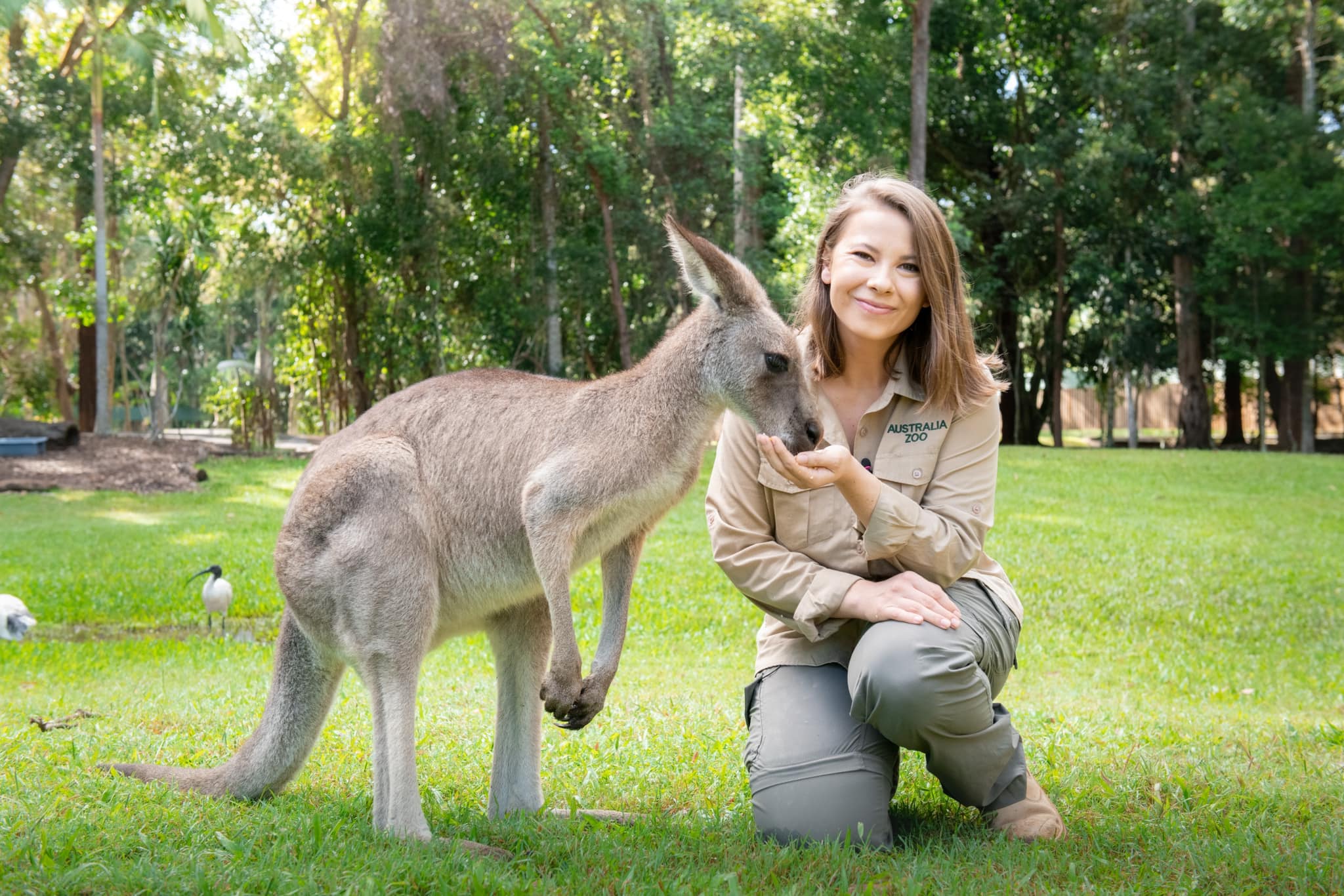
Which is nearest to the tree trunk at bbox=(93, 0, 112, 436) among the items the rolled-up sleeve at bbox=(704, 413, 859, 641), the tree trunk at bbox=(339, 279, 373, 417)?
the tree trunk at bbox=(339, 279, 373, 417)

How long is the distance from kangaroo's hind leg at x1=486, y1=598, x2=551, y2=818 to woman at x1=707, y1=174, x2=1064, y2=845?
1.88ft

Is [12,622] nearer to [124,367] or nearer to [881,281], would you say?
[881,281]

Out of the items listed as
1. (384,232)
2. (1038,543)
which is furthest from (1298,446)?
(384,232)

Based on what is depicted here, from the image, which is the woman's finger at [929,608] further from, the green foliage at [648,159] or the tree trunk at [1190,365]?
the tree trunk at [1190,365]

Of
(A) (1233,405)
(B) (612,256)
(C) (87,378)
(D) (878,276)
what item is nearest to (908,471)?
(D) (878,276)

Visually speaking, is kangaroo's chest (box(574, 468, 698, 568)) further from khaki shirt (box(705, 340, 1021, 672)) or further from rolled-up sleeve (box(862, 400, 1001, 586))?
rolled-up sleeve (box(862, 400, 1001, 586))

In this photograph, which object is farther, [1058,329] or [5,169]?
[1058,329]

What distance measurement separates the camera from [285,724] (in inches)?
124

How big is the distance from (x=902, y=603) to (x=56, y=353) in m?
29.0

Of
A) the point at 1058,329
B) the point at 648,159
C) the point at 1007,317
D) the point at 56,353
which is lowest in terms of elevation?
the point at 56,353

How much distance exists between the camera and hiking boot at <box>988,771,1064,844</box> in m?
3.08

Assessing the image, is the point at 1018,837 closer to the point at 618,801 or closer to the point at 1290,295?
the point at 618,801

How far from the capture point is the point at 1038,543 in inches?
385

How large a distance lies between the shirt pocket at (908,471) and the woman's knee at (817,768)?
21.9 inches
